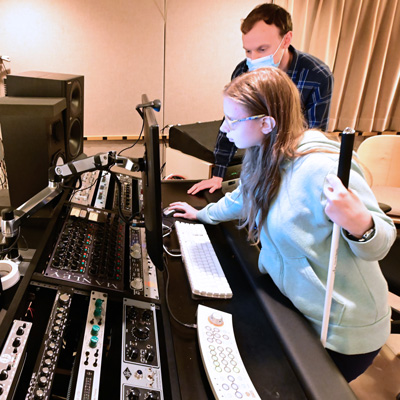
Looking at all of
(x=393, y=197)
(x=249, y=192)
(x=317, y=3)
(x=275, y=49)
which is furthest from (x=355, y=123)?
(x=249, y=192)

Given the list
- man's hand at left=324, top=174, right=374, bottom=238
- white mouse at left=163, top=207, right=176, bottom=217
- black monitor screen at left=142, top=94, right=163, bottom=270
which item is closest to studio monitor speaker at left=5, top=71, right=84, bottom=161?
white mouse at left=163, top=207, right=176, bottom=217

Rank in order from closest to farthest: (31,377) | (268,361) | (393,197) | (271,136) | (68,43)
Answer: (31,377)
(268,361)
(271,136)
(393,197)
(68,43)

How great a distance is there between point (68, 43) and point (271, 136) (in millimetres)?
2561

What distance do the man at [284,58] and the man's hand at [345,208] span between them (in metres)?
0.83

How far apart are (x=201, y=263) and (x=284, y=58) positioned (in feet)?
3.22

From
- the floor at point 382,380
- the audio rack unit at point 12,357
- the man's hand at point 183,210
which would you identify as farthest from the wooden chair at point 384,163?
the audio rack unit at point 12,357

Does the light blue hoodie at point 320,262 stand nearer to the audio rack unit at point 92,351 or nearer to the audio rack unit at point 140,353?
the audio rack unit at point 140,353

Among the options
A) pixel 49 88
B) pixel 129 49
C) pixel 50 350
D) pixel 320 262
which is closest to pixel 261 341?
pixel 320 262

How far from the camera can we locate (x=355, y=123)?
134 inches

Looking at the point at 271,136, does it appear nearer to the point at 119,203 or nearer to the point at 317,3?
the point at 119,203

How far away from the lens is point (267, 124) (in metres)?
0.86

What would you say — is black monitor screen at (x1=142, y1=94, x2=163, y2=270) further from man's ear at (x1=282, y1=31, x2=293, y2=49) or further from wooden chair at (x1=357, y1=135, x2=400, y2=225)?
wooden chair at (x1=357, y1=135, x2=400, y2=225)

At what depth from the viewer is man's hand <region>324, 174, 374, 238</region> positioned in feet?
2.19

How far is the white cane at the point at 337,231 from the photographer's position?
614 millimetres
